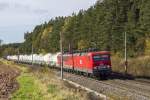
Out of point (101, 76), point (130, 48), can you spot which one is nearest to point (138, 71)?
point (101, 76)

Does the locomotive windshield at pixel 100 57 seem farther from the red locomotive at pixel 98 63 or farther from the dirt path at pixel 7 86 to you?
the dirt path at pixel 7 86

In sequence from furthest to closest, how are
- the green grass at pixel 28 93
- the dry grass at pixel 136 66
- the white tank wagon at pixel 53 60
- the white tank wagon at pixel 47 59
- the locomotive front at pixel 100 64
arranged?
the white tank wagon at pixel 47 59
the white tank wagon at pixel 53 60
the dry grass at pixel 136 66
the locomotive front at pixel 100 64
the green grass at pixel 28 93

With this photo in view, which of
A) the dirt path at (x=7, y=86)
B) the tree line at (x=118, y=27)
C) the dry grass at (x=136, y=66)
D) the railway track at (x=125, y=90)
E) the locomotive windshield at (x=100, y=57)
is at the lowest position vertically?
the railway track at (x=125, y=90)

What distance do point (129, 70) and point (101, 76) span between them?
1171cm

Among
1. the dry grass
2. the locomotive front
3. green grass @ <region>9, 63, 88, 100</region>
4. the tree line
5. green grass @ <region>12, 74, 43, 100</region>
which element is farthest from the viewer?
the tree line

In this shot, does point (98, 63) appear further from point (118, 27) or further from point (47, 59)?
point (47, 59)

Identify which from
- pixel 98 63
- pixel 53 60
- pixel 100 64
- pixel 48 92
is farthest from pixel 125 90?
pixel 53 60

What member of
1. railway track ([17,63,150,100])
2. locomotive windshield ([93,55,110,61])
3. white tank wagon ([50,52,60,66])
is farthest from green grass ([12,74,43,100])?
white tank wagon ([50,52,60,66])

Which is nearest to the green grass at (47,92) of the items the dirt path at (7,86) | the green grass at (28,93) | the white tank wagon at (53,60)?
the green grass at (28,93)

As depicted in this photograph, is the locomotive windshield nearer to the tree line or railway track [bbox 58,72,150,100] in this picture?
railway track [bbox 58,72,150,100]

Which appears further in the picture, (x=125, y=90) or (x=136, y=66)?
(x=136, y=66)

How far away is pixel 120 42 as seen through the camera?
86.6m

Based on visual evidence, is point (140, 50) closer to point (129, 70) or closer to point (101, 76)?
point (129, 70)

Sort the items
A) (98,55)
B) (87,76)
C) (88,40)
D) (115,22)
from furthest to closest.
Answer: (88,40)
(115,22)
(87,76)
(98,55)
